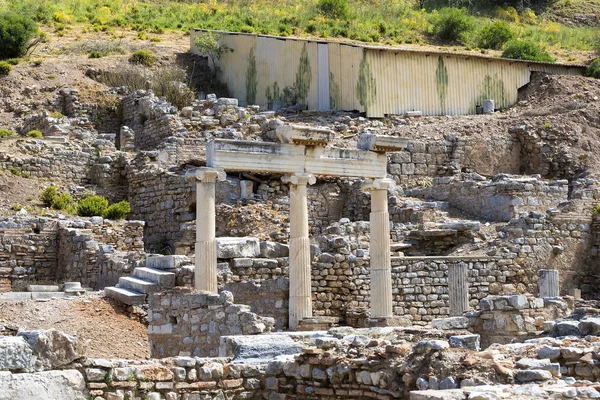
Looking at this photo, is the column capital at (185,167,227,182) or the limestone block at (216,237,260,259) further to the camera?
the limestone block at (216,237,260,259)

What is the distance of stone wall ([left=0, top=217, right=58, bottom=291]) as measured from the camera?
2919cm

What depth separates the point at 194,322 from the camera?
762 inches

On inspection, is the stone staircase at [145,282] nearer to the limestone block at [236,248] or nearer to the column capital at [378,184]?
the limestone block at [236,248]

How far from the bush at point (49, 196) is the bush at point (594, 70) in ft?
64.9

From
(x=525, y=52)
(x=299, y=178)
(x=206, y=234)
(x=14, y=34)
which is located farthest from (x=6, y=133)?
(x=525, y=52)

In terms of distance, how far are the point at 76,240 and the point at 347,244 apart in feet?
20.9

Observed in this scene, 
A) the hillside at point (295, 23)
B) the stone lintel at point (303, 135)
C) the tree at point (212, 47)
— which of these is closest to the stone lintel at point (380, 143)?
the stone lintel at point (303, 135)

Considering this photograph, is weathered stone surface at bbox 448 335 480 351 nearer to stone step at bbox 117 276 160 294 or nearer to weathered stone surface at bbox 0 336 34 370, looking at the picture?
weathered stone surface at bbox 0 336 34 370

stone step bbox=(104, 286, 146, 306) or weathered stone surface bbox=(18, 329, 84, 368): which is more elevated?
stone step bbox=(104, 286, 146, 306)

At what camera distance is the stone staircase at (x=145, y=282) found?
22.1 m

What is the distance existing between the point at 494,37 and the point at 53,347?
131ft

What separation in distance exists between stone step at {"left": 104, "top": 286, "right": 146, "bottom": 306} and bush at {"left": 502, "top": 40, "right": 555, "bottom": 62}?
25.0m

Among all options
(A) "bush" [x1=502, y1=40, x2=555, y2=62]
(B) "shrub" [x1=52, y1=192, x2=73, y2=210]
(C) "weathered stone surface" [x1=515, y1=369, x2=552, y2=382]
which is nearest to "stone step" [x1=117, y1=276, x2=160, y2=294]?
(B) "shrub" [x1=52, y1=192, x2=73, y2=210]

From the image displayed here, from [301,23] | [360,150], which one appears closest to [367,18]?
[301,23]
